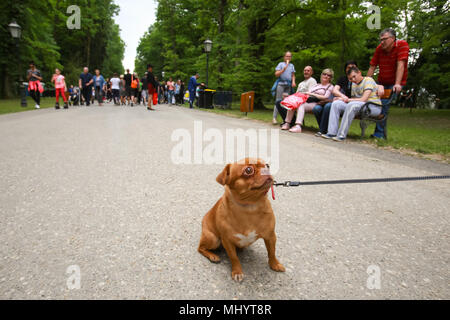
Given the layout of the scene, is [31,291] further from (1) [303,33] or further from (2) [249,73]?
(1) [303,33]

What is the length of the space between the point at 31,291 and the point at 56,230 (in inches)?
30.0

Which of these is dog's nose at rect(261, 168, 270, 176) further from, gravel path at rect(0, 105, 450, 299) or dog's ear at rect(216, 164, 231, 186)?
gravel path at rect(0, 105, 450, 299)

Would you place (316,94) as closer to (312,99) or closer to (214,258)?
(312,99)

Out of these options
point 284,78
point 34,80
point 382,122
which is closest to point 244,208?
point 382,122

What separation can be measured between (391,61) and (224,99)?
13.0 m

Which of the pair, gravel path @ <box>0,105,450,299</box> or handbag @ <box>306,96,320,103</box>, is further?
handbag @ <box>306,96,320,103</box>

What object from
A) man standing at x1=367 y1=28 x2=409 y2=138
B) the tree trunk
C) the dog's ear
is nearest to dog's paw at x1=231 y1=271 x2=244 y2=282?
the dog's ear

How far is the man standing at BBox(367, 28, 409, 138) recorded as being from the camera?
6082 millimetres

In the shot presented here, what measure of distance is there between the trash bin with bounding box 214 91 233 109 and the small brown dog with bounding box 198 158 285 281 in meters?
17.2

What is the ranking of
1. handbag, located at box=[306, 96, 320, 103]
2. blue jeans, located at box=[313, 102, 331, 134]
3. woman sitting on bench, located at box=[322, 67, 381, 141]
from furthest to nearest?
1. handbag, located at box=[306, 96, 320, 103]
2. blue jeans, located at box=[313, 102, 331, 134]
3. woman sitting on bench, located at box=[322, 67, 381, 141]

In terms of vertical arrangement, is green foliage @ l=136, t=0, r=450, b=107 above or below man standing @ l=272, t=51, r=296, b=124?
above

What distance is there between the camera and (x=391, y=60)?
6.32 metres

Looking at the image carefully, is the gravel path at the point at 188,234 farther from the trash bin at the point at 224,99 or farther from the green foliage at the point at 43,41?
the green foliage at the point at 43,41

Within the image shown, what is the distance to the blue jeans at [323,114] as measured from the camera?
23.0 ft
